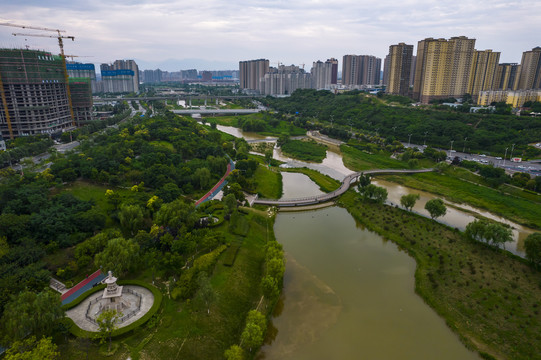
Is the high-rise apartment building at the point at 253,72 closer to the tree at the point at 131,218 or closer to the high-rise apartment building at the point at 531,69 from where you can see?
the high-rise apartment building at the point at 531,69

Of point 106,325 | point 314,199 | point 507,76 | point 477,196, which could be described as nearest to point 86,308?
point 106,325

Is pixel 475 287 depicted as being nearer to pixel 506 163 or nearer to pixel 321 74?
pixel 506 163

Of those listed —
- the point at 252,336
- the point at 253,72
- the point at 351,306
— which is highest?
the point at 253,72

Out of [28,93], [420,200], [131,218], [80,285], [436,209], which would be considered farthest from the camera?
[28,93]

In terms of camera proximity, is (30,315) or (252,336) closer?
(30,315)

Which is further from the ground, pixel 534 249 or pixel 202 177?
pixel 202 177

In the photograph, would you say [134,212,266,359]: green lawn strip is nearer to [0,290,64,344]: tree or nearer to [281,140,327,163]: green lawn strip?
[0,290,64,344]: tree
